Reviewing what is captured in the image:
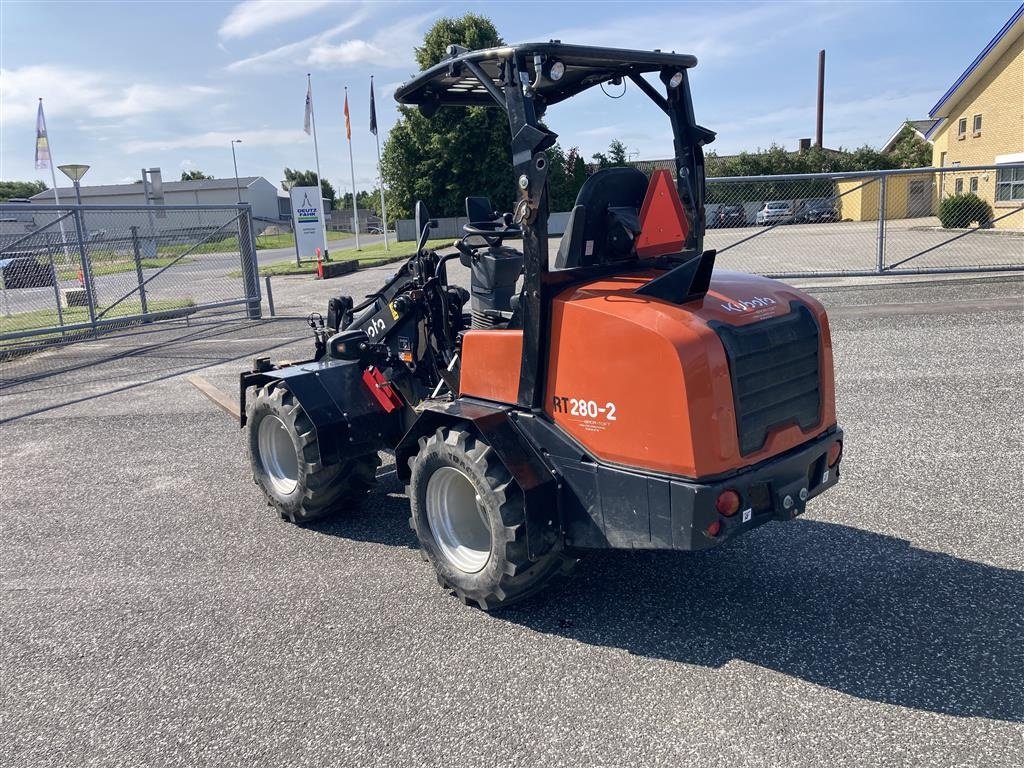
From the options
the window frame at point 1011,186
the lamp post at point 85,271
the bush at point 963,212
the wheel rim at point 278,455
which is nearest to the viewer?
the wheel rim at point 278,455


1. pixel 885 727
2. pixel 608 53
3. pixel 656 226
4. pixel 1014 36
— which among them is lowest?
pixel 885 727

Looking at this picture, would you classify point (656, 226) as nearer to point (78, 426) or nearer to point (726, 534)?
point (726, 534)

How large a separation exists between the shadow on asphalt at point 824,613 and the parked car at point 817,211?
1268 centimetres

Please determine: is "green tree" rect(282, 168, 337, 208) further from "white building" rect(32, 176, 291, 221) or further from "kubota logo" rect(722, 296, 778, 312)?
"kubota logo" rect(722, 296, 778, 312)

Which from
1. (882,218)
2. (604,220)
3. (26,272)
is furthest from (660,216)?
(26,272)

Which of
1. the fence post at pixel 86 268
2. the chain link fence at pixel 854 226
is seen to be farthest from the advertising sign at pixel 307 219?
the fence post at pixel 86 268

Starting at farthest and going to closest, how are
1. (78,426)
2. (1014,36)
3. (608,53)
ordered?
(1014,36), (78,426), (608,53)

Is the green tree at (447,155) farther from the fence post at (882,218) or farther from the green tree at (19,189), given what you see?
the green tree at (19,189)

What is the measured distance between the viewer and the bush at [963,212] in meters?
21.0

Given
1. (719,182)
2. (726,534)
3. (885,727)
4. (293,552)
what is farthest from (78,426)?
(719,182)

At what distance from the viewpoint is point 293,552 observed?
483 cm

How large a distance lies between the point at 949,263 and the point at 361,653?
1604 centimetres

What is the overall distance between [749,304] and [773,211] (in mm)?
14811

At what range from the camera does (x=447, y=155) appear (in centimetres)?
4188
